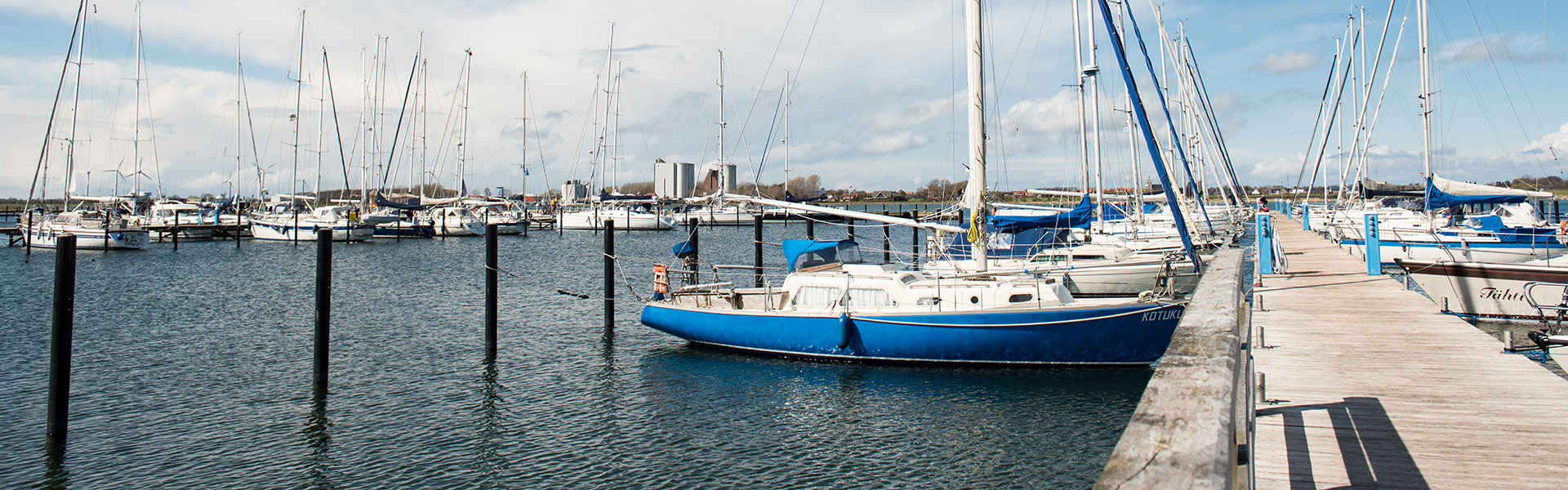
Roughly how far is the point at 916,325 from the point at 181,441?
12.4 m

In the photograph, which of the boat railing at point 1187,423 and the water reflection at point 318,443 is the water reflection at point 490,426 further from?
the boat railing at point 1187,423

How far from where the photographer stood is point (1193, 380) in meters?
2.87

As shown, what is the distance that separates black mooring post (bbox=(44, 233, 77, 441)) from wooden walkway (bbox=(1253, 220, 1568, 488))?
45.5 feet

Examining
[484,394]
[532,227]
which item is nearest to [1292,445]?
[484,394]

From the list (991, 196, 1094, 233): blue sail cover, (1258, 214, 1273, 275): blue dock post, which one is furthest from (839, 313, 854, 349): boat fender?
(991, 196, 1094, 233): blue sail cover

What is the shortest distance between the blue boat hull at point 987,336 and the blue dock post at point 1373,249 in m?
3.45

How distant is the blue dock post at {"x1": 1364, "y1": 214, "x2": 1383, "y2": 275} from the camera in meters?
16.3

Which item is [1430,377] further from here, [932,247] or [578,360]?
[932,247]

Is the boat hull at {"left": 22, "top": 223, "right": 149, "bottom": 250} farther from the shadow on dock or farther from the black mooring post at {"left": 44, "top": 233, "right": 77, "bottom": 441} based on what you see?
the shadow on dock

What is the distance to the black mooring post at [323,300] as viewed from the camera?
15180 millimetres

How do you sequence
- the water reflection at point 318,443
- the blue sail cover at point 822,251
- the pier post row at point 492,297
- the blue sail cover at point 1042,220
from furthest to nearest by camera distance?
the blue sail cover at point 1042,220 → the blue sail cover at point 822,251 → the pier post row at point 492,297 → the water reflection at point 318,443

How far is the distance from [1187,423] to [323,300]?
1555cm

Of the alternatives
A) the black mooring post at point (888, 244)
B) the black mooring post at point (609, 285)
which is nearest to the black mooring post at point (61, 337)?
the black mooring post at point (609, 285)

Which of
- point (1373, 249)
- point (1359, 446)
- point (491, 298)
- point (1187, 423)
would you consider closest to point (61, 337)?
point (491, 298)
